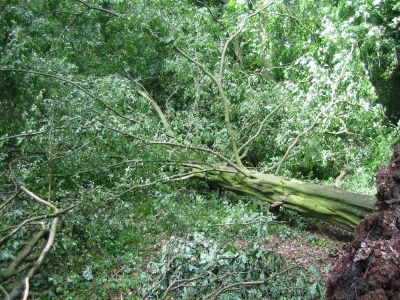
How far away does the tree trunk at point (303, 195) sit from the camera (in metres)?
4.31

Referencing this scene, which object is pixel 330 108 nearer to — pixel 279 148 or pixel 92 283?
pixel 279 148

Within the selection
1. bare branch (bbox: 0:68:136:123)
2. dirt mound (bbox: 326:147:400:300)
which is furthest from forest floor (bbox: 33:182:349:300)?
bare branch (bbox: 0:68:136:123)

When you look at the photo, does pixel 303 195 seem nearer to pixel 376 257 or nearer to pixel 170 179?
pixel 170 179

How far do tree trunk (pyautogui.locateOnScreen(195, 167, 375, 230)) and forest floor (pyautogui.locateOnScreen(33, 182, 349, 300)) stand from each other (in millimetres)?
308

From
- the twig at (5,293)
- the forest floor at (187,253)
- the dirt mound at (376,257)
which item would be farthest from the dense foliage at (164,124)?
the dirt mound at (376,257)

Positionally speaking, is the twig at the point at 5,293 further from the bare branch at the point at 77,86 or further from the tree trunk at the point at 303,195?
the tree trunk at the point at 303,195

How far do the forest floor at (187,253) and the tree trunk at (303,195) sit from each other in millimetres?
308

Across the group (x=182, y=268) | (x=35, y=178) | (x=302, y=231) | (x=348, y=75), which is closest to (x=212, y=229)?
(x=182, y=268)

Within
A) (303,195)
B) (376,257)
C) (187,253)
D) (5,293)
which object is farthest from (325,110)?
(5,293)

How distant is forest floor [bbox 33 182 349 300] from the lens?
3.41m

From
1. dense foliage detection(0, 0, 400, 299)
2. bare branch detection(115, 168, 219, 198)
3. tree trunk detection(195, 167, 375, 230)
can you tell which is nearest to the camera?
dense foliage detection(0, 0, 400, 299)

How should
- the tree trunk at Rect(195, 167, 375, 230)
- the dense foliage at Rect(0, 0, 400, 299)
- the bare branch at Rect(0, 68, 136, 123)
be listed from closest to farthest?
the dense foliage at Rect(0, 0, 400, 299) < the bare branch at Rect(0, 68, 136, 123) < the tree trunk at Rect(195, 167, 375, 230)

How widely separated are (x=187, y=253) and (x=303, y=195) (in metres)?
1.76

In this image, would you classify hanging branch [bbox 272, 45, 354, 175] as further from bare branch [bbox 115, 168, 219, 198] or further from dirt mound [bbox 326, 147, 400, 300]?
dirt mound [bbox 326, 147, 400, 300]
